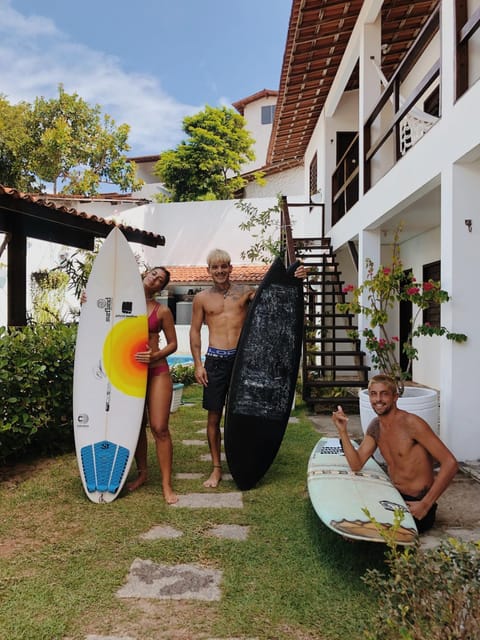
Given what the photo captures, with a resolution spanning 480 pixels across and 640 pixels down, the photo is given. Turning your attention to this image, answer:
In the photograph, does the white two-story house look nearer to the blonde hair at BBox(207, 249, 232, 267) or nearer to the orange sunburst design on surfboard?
the blonde hair at BBox(207, 249, 232, 267)

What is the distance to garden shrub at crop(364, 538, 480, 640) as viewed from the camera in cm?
148

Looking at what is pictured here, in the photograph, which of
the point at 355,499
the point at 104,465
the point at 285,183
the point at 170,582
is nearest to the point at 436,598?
the point at 355,499

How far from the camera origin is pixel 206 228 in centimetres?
1520

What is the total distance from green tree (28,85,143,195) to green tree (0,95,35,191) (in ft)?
1.10

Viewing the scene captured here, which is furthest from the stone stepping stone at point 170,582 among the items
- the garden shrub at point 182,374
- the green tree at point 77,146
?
the green tree at point 77,146

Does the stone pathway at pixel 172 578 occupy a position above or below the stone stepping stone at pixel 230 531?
above

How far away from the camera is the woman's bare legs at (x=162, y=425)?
360cm

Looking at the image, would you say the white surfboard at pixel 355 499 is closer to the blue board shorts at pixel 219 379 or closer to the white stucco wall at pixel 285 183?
the blue board shorts at pixel 219 379

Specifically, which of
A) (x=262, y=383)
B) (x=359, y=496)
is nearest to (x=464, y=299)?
(x=262, y=383)

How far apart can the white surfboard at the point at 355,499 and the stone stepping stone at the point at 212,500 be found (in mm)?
655

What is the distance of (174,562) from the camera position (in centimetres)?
264

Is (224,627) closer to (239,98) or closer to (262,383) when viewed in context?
(262,383)

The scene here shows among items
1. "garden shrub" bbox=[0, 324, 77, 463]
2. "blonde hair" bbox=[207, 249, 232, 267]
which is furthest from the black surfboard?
"garden shrub" bbox=[0, 324, 77, 463]

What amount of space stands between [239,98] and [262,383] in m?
27.9
